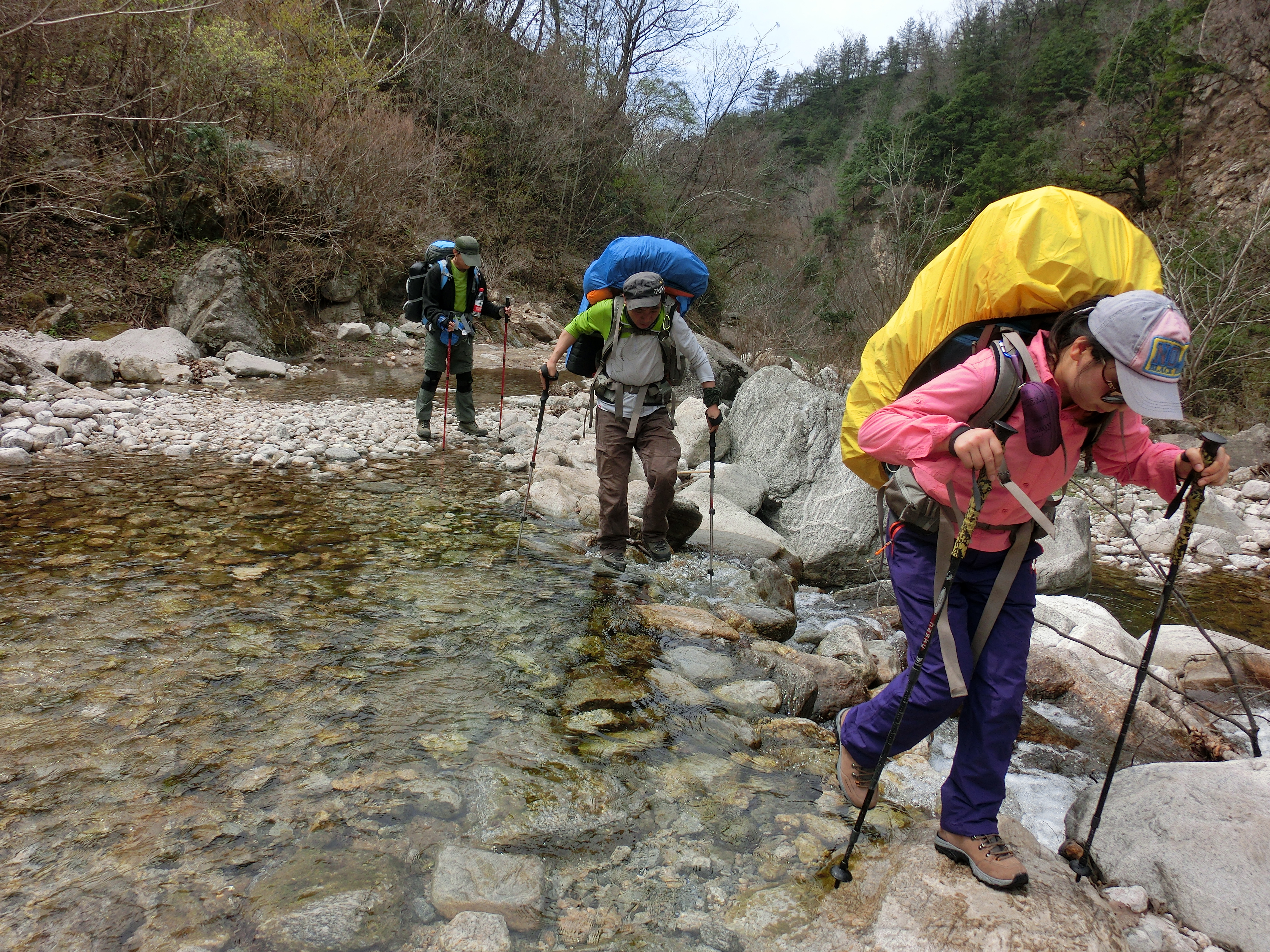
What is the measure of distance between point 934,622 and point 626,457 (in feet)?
10.7

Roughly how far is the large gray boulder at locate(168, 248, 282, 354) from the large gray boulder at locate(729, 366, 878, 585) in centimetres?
953

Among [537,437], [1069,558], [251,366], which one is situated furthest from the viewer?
[251,366]

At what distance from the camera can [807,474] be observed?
816 centimetres

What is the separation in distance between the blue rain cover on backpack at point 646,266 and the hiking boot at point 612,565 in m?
1.90

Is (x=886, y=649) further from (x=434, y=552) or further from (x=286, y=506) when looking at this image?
(x=286, y=506)

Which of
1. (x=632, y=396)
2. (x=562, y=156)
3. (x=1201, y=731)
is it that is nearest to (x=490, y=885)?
(x=632, y=396)

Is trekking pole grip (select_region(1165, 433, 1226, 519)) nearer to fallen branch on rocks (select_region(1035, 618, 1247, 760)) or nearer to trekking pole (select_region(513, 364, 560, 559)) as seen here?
fallen branch on rocks (select_region(1035, 618, 1247, 760))

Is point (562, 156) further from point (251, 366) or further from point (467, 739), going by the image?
point (467, 739)

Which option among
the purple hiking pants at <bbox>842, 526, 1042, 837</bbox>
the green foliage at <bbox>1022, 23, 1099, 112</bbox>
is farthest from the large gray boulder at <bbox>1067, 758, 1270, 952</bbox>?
the green foliage at <bbox>1022, 23, 1099, 112</bbox>

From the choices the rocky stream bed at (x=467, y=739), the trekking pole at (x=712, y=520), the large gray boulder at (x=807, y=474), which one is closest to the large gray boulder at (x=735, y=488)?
the large gray boulder at (x=807, y=474)

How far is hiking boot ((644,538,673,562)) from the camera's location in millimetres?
5617

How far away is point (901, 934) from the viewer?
84.4 inches

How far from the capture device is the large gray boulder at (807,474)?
22.5 ft

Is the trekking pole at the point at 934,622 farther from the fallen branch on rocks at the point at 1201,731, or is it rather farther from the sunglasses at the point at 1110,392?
the fallen branch on rocks at the point at 1201,731
